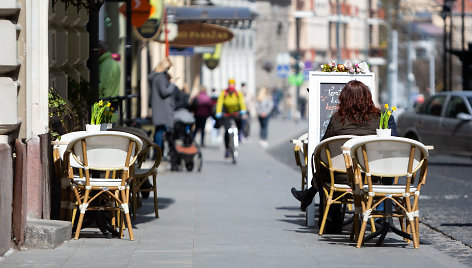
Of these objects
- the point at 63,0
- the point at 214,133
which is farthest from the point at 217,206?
the point at 214,133

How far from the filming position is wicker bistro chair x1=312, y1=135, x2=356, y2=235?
11.3 m

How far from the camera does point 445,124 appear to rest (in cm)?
2616

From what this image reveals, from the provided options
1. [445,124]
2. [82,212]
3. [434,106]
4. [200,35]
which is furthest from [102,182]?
[200,35]

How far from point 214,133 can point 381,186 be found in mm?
25365

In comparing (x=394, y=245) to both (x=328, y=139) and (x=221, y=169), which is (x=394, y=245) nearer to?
(x=328, y=139)

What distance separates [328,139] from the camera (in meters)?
11.2

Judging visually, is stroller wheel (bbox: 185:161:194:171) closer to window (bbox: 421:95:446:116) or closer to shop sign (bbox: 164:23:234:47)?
shop sign (bbox: 164:23:234:47)

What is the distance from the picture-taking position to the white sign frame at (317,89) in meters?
12.5

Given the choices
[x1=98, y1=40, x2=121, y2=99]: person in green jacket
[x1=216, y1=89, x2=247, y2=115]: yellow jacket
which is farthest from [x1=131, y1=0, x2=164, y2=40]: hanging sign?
[x1=216, y1=89, x2=247, y2=115]: yellow jacket

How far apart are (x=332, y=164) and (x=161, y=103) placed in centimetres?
1053

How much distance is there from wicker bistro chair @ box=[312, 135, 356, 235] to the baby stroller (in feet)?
36.0

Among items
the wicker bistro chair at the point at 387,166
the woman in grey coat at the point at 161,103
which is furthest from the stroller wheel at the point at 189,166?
the wicker bistro chair at the point at 387,166

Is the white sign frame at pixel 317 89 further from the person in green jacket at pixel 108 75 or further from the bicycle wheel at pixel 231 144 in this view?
the bicycle wheel at pixel 231 144

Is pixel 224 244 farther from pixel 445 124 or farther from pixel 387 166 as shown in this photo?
pixel 445 124
